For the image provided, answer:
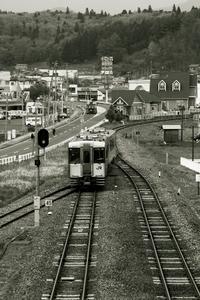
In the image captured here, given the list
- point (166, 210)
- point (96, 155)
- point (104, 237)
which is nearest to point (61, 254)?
point (104, 237)

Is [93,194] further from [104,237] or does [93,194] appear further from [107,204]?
[104,237]

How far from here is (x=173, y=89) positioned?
4510 inches

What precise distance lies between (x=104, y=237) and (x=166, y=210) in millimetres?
6291

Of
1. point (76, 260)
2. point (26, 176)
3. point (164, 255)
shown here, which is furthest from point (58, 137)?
point (76, 260)

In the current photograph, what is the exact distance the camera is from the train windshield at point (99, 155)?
3188cm

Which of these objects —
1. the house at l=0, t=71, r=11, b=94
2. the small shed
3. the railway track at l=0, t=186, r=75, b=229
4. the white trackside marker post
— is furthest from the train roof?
the house at l=0, t=71, r=11, b=94

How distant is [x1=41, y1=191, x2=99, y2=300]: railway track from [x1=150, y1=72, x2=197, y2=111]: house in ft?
287

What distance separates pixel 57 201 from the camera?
99.1 ft

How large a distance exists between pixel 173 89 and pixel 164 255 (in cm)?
9628

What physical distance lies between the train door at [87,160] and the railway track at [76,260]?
4.21 m

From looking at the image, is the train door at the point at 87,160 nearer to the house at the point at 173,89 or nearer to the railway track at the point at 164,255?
the railway track at the point at 164,255

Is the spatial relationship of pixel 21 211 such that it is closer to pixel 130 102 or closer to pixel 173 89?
pixel 130 102

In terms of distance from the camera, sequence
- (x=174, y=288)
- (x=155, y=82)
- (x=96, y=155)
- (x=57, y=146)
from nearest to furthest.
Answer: (x=174, y=288)
(x=96, y=155)
(x=57, y=146)
(x=155, y=82)

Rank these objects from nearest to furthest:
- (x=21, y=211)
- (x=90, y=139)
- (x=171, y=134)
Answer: (x=21, y=211)
(x=90, y=139)
(x=171, y=134)
